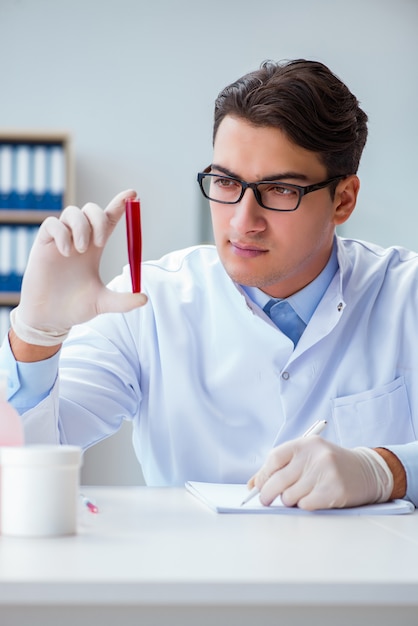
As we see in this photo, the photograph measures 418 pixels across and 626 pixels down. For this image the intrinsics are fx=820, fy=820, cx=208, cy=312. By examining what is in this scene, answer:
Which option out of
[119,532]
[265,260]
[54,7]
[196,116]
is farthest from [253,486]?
[54,7]

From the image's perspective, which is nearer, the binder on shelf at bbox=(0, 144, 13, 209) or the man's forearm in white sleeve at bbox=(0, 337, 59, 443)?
the man's forearm in white sleeve at bbox=(0, 337, 59, 443)

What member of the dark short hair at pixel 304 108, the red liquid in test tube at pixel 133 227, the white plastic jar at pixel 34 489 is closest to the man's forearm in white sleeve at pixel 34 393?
the red liquid in test tube at pixel 133 227

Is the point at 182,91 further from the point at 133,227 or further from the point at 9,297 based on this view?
the point at 133,227

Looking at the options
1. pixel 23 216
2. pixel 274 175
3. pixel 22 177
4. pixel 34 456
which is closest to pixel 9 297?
pixel 23 216

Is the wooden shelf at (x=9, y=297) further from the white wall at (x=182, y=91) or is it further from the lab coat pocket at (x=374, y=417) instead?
the lab coat pocket at (x=374, y=417)

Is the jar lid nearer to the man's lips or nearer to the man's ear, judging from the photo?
the man's lips

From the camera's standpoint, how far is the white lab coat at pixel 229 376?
1.61 metres

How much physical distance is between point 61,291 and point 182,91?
2.82m

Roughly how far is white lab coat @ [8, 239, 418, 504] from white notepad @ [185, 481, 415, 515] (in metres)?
0.35

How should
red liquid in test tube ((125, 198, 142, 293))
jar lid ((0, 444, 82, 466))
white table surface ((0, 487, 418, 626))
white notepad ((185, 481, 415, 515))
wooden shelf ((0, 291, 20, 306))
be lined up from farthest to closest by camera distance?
wooden shelf ((0, 291, 20, 306)) < red liquid in test tube ((125, 198, 142, 293)) < white notepad ((185, 481, 415, 515)) < jar lid ((0, 444, 82, 466)) < white table surface ((0, 487, 418, 626))

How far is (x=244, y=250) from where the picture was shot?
62.9 inches

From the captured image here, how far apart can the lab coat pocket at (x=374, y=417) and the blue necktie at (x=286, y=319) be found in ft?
0.56

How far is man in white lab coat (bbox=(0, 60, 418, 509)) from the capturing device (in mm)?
1600

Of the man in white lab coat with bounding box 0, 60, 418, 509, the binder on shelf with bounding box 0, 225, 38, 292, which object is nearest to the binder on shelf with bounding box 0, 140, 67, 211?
the binder on shelf with bounding box 0, 225, 38, 292
